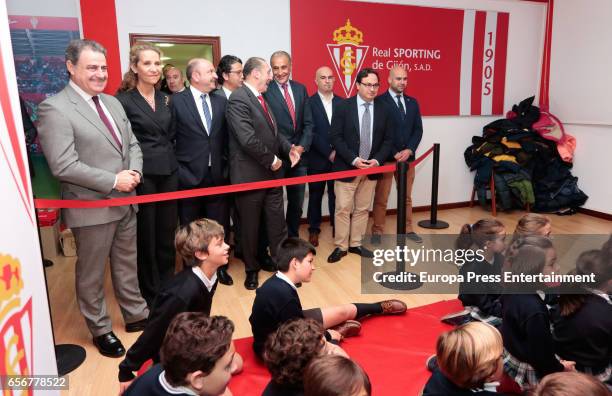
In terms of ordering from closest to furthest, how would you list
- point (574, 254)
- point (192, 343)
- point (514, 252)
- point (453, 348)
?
point (192, 343)
point (453, 348)
point (514, 252)
point (574, 254)

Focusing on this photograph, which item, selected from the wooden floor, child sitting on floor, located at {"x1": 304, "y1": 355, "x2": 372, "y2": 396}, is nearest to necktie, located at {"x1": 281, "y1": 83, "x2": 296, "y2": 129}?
the wooden floor

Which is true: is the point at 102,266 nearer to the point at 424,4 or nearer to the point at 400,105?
the point at 400,105

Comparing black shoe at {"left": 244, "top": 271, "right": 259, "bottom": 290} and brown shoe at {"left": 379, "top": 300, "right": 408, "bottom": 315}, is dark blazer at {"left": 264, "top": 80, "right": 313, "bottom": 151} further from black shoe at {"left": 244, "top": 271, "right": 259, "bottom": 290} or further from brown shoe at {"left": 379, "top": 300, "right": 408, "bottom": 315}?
brown shoe at {"left": 379, "top": 300, "right": 408, "bottom": 315}

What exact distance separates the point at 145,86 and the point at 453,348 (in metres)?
2.41

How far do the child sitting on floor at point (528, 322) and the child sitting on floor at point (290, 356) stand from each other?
3.13ft

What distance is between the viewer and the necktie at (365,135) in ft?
13.5

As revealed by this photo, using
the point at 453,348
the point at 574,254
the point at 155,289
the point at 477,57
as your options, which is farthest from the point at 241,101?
the point at 477,57

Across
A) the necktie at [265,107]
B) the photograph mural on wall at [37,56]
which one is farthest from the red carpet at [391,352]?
the photograph mural on wall at [37,56]

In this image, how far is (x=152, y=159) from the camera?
9.89ft

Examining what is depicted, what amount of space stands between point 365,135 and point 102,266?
2.46 metres

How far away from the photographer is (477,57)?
5.75m

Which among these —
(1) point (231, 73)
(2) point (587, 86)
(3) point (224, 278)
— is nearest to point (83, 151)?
(3) point (224, 278)

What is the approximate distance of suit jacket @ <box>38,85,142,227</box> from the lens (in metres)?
2.41

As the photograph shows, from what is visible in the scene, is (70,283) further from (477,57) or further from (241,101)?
(477,57)
